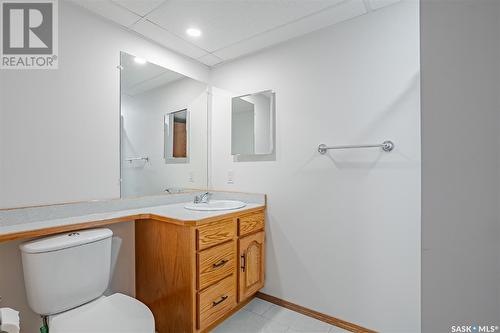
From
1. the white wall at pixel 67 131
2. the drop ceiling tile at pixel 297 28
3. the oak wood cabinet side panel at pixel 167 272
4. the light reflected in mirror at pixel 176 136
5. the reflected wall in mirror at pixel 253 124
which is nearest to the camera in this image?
the white wall at pixel 67 131

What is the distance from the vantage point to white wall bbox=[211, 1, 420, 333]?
4.76ft

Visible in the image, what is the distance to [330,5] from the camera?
1.52 m

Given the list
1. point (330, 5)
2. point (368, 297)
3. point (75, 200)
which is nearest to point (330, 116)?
point (330, 5)

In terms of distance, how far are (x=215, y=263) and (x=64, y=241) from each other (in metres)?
0.84

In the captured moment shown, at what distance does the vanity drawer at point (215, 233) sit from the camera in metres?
1.47

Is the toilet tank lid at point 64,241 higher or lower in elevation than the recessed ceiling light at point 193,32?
lower

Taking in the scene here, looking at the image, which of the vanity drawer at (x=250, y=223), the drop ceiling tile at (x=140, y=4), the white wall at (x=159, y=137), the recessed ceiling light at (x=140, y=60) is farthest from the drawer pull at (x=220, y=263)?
the drop ceiling tile at (x=140, y=4)

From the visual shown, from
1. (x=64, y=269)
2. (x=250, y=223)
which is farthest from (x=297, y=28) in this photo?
(x=64, y=269)

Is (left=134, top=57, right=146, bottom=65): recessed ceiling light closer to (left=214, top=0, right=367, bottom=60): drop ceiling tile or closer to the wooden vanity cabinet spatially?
(left=214, top=0, right=367, bottom=60): drop ceiling tile

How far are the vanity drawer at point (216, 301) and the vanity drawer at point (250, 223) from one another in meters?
0.32

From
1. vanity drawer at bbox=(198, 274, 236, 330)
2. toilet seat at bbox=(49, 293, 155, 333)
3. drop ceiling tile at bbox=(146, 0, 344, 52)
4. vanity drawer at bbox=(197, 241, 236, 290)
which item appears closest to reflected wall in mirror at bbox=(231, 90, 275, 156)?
drop ceiling tile at bbox=(146, 0, 344, 52)

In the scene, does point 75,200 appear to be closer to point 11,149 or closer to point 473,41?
point 11,149

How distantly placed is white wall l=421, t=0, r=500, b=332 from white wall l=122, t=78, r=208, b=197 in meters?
1.82

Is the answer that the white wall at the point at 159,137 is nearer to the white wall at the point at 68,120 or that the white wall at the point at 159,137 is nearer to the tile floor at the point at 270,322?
the white wall at the point at 68,120
